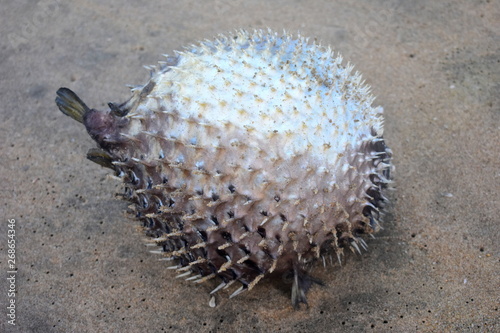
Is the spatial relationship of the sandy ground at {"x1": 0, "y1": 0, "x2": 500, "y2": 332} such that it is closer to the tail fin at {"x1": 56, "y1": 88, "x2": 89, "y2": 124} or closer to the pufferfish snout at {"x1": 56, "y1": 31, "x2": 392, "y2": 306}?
the pufferfish snout at {"x1": 56, "y1": 31, "x2": 392, "y2": 306}

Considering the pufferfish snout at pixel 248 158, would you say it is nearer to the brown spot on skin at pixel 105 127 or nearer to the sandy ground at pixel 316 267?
the brown spot on skin at pixel 105 127

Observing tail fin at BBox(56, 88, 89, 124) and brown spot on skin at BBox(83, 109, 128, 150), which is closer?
brown spot on skin at BBox(83, 109, 128, 150)

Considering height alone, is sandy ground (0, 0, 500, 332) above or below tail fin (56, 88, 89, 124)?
below

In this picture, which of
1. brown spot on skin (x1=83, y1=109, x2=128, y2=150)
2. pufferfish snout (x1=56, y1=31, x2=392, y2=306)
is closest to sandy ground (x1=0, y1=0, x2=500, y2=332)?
pufferfish snout (x1=56, y1=31, x2=392, y2=306)

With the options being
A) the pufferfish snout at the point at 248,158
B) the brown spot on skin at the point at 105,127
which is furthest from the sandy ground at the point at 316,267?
the brown spot on skin at the point at 105,127

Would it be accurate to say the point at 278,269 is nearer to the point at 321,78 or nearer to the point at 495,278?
the point at 321,78

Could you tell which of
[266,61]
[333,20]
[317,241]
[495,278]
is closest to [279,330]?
[317,241]
